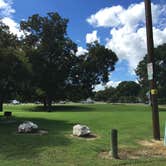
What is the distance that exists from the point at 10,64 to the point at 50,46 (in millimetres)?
33103

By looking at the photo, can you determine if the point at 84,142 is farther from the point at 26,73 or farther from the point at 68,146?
the point at 26,73

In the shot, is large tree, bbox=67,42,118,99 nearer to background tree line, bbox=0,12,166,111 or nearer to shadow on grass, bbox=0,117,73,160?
background tree line, bbox=0,12,166,111

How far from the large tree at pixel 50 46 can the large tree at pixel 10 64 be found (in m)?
27.7

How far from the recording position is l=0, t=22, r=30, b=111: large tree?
24.1 m

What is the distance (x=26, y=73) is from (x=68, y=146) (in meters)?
14.2

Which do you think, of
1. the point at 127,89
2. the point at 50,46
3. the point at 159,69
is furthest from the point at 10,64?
the point at 127,89

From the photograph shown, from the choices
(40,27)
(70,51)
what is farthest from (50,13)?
(70,51)

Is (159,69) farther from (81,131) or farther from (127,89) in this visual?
(127,89)

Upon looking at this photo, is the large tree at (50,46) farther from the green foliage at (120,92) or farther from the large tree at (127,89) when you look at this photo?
the large tree at (127,89)

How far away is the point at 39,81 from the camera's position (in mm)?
57062

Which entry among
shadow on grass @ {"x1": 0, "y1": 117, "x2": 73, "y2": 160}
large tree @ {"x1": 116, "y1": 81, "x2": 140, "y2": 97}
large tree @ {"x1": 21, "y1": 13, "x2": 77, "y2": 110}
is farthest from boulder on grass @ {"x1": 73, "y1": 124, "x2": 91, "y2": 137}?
large tree @ {"x1": 116, "y1": 81, "x2": 140, "y2": 97}

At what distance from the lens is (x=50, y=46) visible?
57.3 m

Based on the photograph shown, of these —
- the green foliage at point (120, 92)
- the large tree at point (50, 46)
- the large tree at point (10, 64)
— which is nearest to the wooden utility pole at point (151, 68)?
the large tree at point (10, 64)

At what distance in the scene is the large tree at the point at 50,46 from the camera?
57.2m
